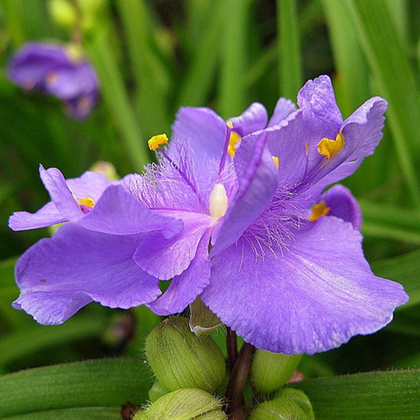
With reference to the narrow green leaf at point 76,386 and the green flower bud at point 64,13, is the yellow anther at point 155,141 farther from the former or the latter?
the green flower bud at point 64,13

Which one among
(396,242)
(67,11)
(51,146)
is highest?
(67,11)

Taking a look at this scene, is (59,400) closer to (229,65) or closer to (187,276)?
(187,276)

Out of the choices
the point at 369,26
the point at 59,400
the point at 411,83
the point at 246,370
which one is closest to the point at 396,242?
the point at 411,83

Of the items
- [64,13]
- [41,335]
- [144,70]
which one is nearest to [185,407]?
[41,335]

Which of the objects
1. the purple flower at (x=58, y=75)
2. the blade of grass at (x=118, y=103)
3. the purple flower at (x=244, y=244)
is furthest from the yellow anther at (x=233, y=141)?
the purple flower at (x=58, y=75)

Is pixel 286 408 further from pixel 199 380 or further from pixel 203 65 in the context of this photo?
pixel 203 65
